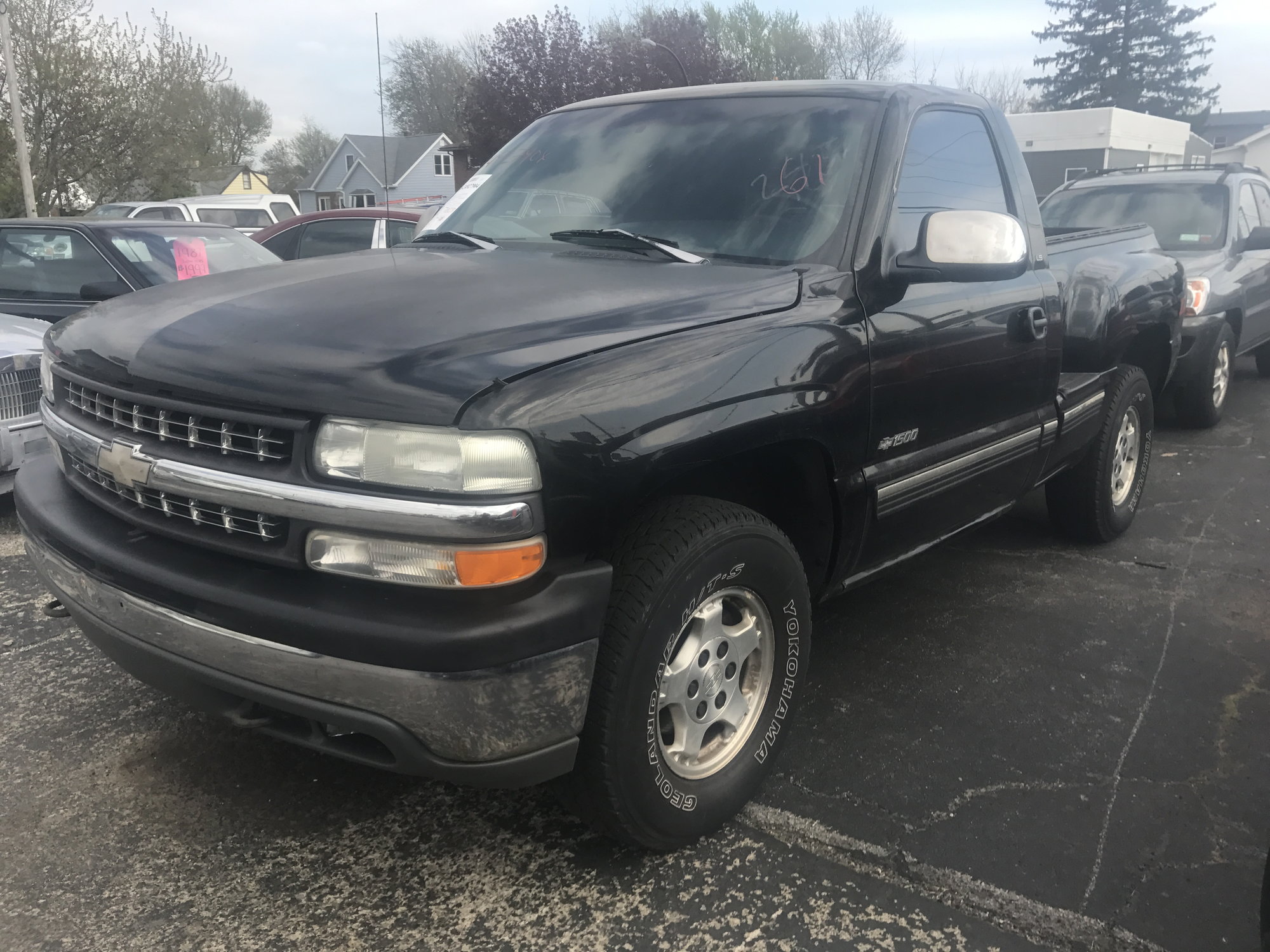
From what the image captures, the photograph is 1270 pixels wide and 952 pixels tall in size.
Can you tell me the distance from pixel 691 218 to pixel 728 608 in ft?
3.90

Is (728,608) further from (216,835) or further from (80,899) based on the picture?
(80,899)

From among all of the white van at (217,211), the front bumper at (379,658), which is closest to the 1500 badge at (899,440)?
the front bumper at (379,658)

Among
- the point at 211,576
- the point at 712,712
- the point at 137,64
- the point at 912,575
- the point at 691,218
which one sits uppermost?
the point at 137,64

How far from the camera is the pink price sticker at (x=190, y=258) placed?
6.95 metres

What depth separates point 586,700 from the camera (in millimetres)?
2162

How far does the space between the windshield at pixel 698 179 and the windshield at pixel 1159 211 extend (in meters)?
5.20

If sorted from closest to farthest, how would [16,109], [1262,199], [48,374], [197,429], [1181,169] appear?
[197,429] → [48,374] → [1181,169] → [1262,199] → [16,109]

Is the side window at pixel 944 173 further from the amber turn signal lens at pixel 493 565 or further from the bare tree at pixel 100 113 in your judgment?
the bare tree at pixel 100 113

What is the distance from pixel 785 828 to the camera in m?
2.73

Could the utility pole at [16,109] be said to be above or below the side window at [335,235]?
above

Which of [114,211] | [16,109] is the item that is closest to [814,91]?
[114,211]

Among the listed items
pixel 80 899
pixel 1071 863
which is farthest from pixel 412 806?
pixel 1071 863

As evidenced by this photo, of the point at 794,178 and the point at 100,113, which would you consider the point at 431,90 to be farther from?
the point at 794,178

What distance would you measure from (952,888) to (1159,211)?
7.50 meters
